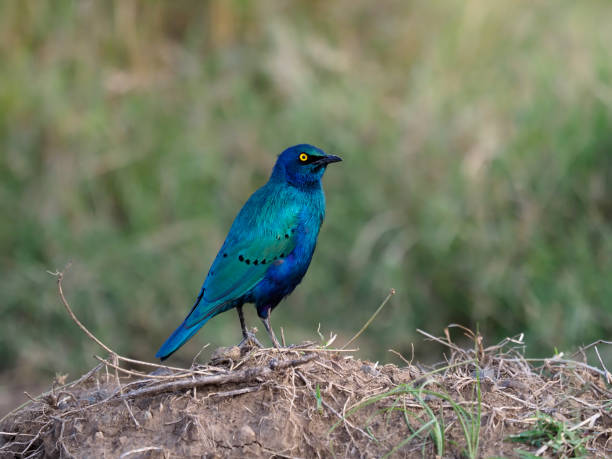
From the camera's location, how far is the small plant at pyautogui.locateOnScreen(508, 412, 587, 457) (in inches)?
114

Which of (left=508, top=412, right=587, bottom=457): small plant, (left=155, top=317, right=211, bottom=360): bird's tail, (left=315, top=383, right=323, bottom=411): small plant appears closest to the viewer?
(left=508, top=412, right=587, bottom=457): small plant

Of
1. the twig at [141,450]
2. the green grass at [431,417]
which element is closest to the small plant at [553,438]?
the green grass at [431,417]

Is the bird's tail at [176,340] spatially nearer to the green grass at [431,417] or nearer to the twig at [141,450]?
the twig at [141,450]

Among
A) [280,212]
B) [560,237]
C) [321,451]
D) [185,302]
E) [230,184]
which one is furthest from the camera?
[230,184]

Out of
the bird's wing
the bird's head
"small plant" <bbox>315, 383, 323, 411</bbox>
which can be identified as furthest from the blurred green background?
"small plant" <bbox>315, 383, 323, 411</bbox>

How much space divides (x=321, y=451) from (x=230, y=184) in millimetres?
4571

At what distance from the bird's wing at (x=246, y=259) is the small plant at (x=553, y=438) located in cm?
167

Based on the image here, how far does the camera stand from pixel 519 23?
26.8 feet

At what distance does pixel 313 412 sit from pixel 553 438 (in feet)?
2.76

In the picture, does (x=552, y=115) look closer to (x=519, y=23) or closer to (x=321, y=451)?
(x=519, y=23)

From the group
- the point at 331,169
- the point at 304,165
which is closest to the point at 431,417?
the point at 304,165

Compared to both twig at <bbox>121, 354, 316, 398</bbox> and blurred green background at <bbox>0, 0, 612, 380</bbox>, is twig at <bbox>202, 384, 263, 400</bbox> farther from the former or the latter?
blurred green background at <bbox>0, 0, 612, 380</bbox>

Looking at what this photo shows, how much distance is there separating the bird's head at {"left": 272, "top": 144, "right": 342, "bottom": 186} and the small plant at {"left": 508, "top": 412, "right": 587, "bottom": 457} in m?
1.93

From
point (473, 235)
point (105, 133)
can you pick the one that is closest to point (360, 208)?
point (473, 235)
